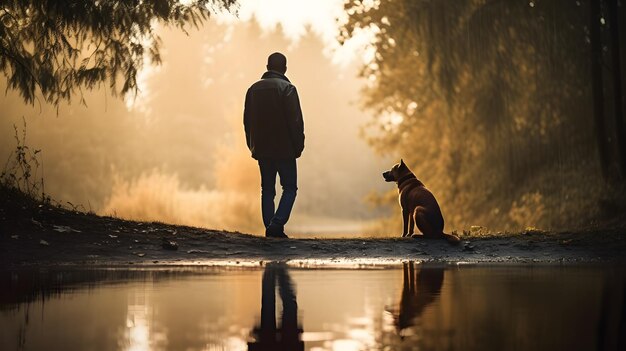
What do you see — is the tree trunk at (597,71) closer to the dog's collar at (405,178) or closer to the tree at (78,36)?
the dog's collar at (405,178)

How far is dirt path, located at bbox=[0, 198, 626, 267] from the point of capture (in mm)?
13500

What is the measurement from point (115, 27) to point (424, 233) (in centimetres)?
579

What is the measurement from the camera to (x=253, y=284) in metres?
10.1

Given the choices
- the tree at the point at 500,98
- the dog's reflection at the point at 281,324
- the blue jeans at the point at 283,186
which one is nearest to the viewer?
the dog's reflection at the point at 281,324

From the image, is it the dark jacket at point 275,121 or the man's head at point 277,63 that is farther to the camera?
A: the man's head at point 277,63

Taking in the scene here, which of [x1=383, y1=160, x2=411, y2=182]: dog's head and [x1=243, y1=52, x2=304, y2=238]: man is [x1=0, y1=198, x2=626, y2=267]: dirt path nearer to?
[x1=243, y1=52, x2=304, y2=238]: man

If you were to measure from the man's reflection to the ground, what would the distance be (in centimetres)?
162

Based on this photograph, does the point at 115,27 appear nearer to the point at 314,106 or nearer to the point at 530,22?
the point at 530,22

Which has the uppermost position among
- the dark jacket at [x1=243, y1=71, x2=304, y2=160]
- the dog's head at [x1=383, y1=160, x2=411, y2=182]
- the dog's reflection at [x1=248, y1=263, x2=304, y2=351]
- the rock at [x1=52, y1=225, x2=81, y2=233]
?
the dark jacket at [x1=243, y1=71, x2=304, y2=160]

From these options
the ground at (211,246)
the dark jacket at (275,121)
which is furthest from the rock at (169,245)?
the dark jacket at (275,121)

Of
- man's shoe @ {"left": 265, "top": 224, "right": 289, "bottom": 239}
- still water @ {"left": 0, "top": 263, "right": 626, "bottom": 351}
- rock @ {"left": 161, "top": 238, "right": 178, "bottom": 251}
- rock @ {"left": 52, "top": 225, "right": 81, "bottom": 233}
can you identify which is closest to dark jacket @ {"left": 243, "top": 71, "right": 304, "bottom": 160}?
man's shoe @ {"left": 265, "top": 224, "right": 289, "bottom": 239}

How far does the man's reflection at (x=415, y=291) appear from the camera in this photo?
24.3 feet

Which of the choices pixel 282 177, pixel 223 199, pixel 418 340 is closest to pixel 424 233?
pixel 282 177

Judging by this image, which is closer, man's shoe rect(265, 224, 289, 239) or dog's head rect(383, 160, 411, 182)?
man's shoe rect(265, 224, 289, 239)
